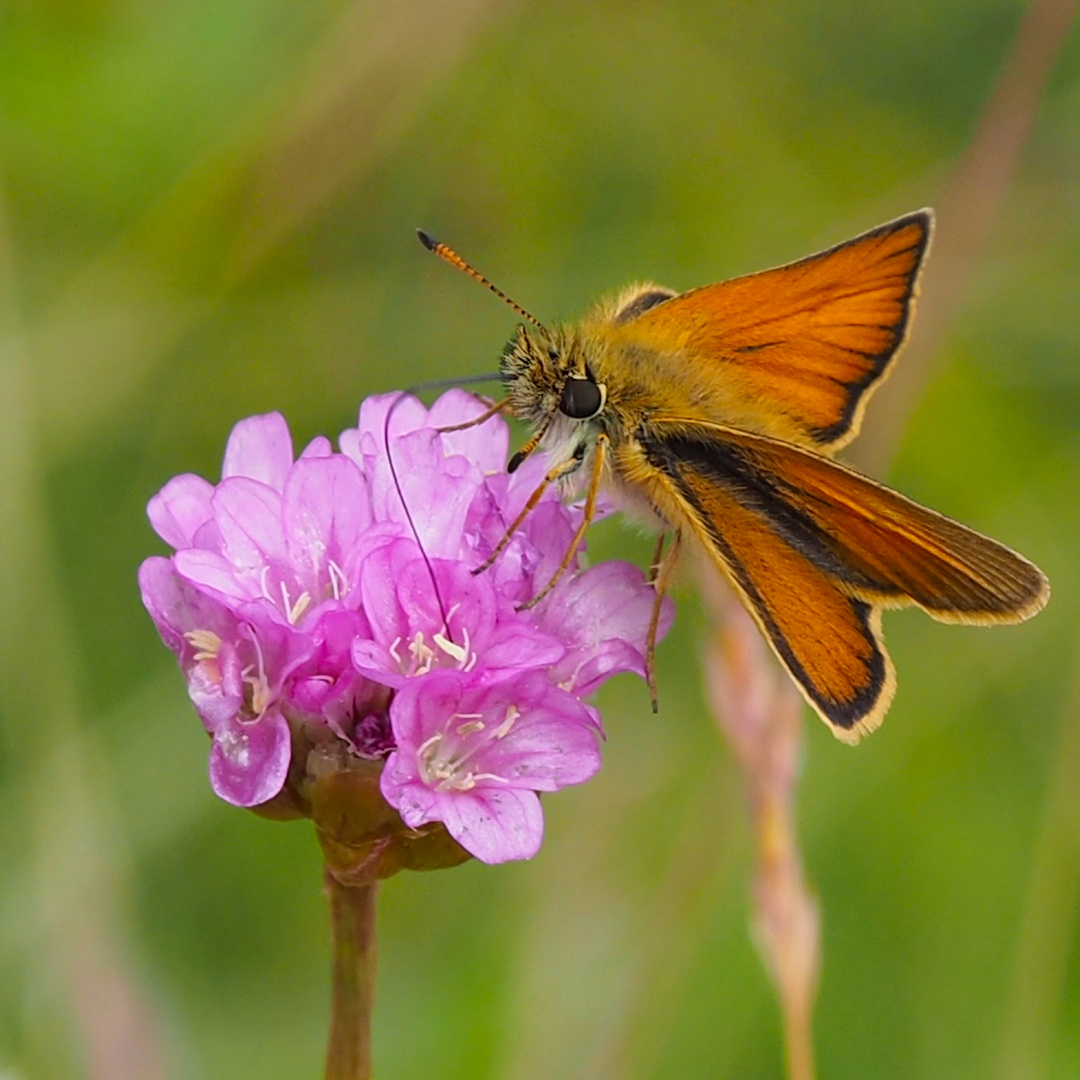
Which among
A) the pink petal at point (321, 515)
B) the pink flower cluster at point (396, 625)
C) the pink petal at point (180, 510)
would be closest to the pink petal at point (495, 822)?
the pink flower cluster at point (396, 625)

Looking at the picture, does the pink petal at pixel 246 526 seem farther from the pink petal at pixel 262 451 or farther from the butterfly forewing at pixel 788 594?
the butterfly forewing at pixel 788 594

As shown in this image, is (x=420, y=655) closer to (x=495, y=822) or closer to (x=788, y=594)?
(x=495, y=822)

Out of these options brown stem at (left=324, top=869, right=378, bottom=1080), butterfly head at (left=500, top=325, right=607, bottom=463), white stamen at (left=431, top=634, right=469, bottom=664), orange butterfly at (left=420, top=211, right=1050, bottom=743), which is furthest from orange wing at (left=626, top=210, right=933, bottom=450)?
brown stem at (left=324, top=869, right=378, bottom=1080)

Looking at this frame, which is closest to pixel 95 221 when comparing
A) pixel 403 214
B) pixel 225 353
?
pixel 225 353

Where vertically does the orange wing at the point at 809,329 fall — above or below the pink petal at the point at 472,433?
above

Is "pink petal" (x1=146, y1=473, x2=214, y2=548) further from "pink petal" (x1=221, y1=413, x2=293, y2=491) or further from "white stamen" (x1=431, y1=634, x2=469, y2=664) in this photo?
"white stamen" (x1=431, y1=634, x2=469, y2=664)

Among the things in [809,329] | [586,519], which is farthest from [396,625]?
[809,329]

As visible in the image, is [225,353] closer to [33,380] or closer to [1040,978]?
[33,380]
